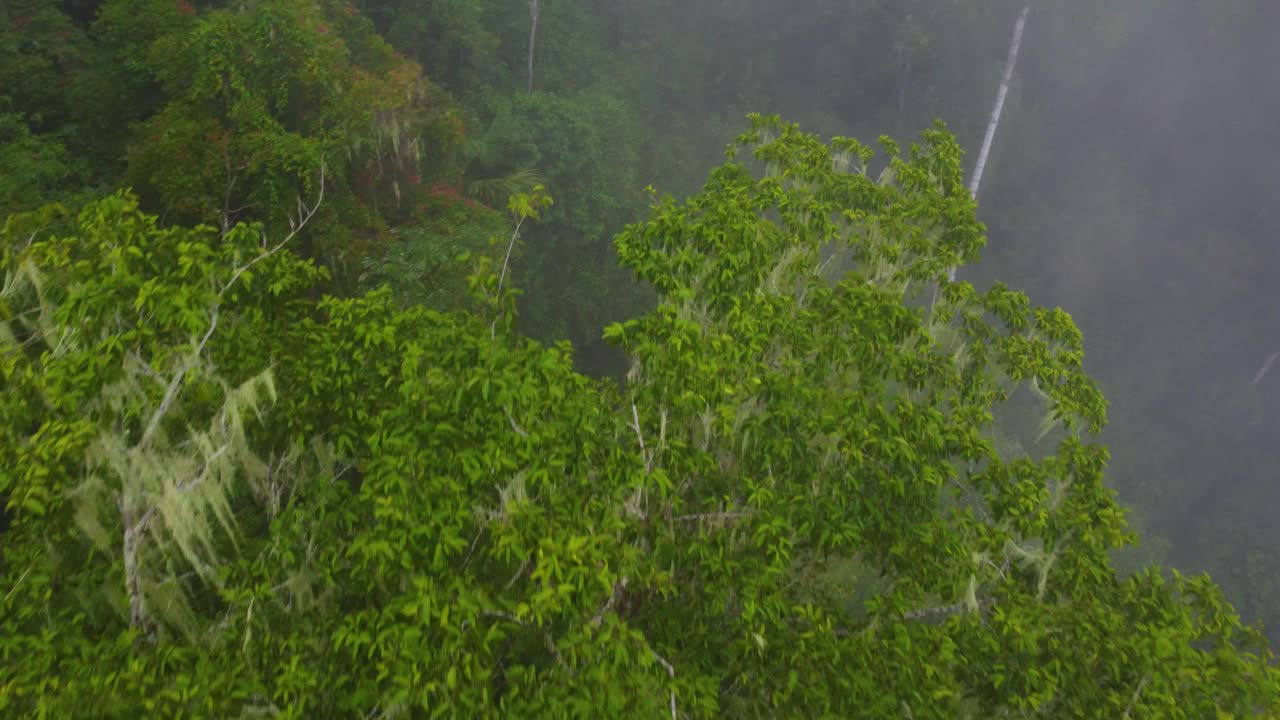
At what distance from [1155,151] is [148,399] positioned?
5223 cm

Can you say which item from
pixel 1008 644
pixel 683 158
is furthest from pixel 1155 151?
pixel 1008 644

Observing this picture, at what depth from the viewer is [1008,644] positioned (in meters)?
6.12

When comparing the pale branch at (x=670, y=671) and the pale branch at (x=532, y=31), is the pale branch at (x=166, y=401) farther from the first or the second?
the pale branch at (x=532, y=31)

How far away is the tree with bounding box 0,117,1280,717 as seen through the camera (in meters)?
4.79

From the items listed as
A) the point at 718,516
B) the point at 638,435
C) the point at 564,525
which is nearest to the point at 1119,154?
the point at 718,516

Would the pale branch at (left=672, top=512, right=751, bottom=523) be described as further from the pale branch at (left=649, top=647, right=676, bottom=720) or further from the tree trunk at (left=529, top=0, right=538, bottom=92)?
the tree trunk at (left=529, top=0, right=538, bottom=92)

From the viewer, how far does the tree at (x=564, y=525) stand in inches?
189

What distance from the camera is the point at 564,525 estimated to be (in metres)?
5.17

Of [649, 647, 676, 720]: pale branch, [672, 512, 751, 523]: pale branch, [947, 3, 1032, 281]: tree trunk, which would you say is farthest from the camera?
[947, 3, 1032, 281]: tree trunk

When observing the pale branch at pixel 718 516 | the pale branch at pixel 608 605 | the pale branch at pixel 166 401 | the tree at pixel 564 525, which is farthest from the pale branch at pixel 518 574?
the pale branch at pixel 166 401

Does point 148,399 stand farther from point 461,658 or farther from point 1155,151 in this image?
point 1155,151

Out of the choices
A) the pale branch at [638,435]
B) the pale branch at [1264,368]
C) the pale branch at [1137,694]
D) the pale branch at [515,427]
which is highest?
the pale branch at [515,427]

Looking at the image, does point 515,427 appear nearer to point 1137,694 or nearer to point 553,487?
point 553,487

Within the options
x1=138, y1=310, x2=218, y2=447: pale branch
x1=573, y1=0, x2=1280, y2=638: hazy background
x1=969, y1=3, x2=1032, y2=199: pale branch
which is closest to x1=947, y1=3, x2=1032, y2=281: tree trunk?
x1=969, y1=3, x2=1032, y2=199: pale branch
